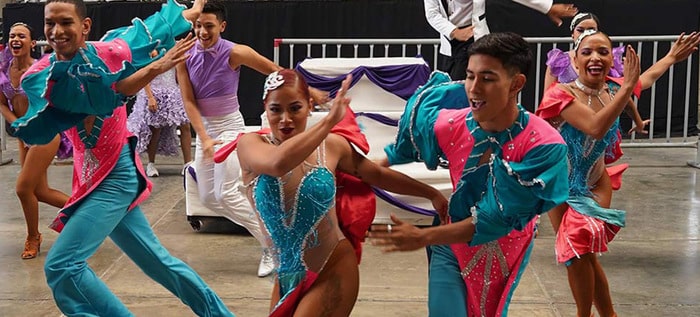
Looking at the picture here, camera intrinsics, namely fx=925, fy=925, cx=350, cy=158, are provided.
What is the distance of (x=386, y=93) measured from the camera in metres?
7.34

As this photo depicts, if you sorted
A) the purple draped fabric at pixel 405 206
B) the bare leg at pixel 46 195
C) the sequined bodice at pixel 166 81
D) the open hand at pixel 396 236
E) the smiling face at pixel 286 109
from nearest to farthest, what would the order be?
1. the open hand at pixel 396 236
2. the smiling face at pixel 286 109
3. the bare leg at pixel 46 195
4. the purple draped fabric at pixel 405 206
5. the sequined bodice at pixel 166 81

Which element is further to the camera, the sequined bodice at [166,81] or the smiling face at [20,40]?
the sequined bodice at [166,81]

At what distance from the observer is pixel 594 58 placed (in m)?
4.62

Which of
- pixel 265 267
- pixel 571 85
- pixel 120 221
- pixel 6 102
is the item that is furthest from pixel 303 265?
pixel 6 102

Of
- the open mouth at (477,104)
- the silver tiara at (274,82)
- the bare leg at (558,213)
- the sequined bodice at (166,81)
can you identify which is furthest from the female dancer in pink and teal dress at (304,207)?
the sequined bodice at (166,81)

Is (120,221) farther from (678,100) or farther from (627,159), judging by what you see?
(678,100)

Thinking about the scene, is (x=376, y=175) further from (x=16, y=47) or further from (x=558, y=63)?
(x=16, y=47)

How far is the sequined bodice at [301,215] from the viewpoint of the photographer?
348 centimetres

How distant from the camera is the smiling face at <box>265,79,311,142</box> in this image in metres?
3.44

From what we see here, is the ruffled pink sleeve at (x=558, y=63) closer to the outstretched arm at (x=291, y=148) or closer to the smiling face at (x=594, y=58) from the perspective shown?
the smiling face at (x=594, y=58)

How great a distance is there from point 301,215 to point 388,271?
107 inches

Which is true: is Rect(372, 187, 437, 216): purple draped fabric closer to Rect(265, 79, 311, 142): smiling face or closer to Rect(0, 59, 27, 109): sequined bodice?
Rect(0, 59, 27, 109): sequined bodice

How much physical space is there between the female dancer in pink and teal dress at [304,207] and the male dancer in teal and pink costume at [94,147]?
2.79ft

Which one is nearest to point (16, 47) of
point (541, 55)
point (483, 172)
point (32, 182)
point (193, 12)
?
point (32, 182)
